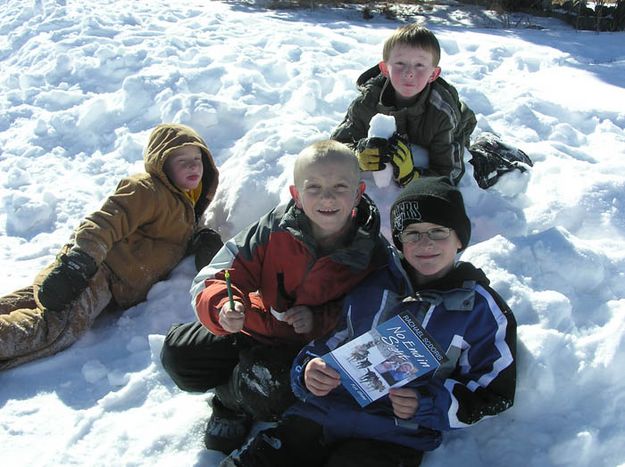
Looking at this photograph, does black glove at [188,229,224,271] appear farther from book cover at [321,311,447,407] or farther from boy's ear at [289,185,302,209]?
book cover at [321,311,447,407]

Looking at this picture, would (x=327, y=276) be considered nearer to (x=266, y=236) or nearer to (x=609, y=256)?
(x=266, y=236)

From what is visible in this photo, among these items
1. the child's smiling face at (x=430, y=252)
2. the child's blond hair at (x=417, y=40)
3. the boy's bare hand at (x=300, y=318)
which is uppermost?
the child's blond hair at (x=417, y=40)

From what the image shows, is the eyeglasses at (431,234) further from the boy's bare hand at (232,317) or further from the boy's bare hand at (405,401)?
the boy's bare hand at (232,317)

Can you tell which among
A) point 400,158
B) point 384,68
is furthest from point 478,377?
point 384,68

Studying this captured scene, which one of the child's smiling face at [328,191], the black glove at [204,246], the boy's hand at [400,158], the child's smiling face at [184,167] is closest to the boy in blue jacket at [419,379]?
the child's smiling face at [328,191]

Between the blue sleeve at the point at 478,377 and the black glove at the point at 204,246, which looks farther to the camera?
the black glove at the point at 204,246

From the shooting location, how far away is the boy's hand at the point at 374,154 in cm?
337

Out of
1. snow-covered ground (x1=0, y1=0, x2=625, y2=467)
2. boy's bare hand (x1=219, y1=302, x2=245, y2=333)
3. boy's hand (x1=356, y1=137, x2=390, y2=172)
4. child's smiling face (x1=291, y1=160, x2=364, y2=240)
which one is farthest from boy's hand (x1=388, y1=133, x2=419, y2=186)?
boy's bare hand (x1=219, y1=302, x2=245, y2=333)

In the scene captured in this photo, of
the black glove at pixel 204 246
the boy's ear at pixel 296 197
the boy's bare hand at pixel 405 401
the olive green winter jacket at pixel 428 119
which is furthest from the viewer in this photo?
the black glove at pixel 204 246

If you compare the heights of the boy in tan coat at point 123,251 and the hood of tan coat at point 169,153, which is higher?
the hood of tan coat at point 169,153

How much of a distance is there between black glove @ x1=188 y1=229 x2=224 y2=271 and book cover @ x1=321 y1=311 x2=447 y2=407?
167cm

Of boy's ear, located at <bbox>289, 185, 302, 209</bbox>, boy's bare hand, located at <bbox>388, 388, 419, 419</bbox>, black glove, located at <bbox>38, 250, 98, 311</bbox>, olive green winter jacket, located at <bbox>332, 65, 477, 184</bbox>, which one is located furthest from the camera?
olive green winter jacket, located at <bbox>332, 65, 477, 184</bbox>

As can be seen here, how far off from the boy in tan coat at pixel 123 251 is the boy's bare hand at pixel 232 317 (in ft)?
4.12

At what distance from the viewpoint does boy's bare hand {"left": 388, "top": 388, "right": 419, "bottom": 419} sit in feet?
7.22
